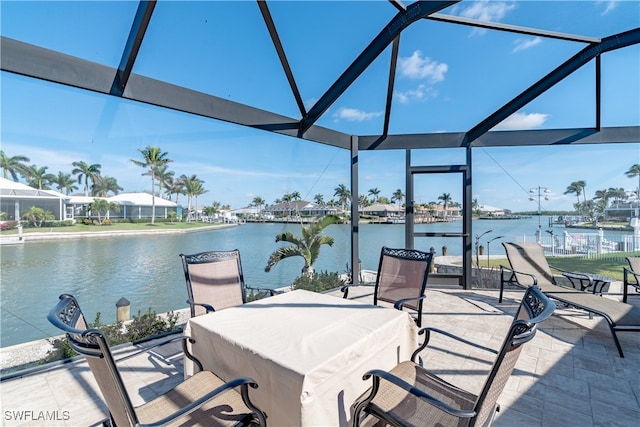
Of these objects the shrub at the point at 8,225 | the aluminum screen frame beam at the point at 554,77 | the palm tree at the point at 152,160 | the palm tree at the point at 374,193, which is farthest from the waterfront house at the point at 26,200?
the aluminum screen frame beam at the point at 554,77


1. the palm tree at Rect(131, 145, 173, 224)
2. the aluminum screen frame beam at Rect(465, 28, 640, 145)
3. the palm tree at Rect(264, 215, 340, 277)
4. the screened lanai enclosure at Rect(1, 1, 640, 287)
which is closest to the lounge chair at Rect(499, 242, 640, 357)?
the screened lanai enclosure at Rect(1, 1, 640, 287)

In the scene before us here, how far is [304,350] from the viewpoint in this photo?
4.88 feet

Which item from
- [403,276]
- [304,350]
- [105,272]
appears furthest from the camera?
[105,272]

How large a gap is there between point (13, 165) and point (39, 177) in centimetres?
20

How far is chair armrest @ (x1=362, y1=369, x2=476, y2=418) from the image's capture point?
3.86ft

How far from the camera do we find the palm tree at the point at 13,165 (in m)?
2.50

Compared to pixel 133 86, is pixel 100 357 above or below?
below

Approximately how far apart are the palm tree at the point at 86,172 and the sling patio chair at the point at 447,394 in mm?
3358

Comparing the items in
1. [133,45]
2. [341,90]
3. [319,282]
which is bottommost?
[319,282]

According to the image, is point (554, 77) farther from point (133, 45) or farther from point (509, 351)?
point (133, 45)

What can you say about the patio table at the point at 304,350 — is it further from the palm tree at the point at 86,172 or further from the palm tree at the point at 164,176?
the palm tree at the point at 164,176

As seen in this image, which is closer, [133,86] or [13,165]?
[13,165]

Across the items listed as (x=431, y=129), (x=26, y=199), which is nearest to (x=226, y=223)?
(x=26, y=199)

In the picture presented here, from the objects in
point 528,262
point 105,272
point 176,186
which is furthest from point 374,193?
point 105,272
